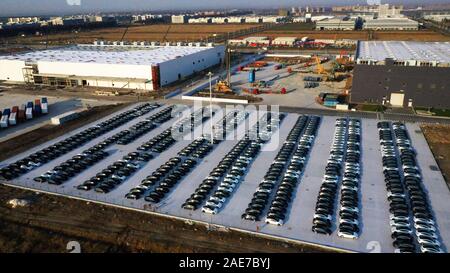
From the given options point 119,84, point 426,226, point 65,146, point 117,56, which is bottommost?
point 426,226

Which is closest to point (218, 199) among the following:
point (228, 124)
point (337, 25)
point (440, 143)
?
Result: point (228, 124)

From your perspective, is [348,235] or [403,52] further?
[403,52]

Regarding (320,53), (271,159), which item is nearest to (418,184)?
(271,159)

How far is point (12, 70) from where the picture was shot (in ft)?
231

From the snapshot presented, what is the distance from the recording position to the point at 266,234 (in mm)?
22672

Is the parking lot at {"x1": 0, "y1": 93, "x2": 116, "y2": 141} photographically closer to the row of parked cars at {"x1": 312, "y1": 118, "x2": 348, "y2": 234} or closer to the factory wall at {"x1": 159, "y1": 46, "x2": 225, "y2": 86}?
the factory wall at {"x1": 159, "y1": 46, "x2": 225, "y2": 86}

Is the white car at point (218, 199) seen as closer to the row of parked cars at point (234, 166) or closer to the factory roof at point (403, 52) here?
the row of parked cars at point (234, 166)

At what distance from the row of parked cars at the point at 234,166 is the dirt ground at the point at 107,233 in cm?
299

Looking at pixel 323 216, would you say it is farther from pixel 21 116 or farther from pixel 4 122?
pixel 21 116

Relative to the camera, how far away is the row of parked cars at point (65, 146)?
32.2 metres

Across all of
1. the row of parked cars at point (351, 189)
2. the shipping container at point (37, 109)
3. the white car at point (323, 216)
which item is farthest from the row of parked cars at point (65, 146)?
the row of parked cars at point (351, 189)

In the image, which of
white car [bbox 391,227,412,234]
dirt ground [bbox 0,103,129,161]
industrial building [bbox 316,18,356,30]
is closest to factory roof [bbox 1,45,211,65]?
dirt ground [bbox 0,103,129,161]

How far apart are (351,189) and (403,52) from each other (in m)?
36.9
